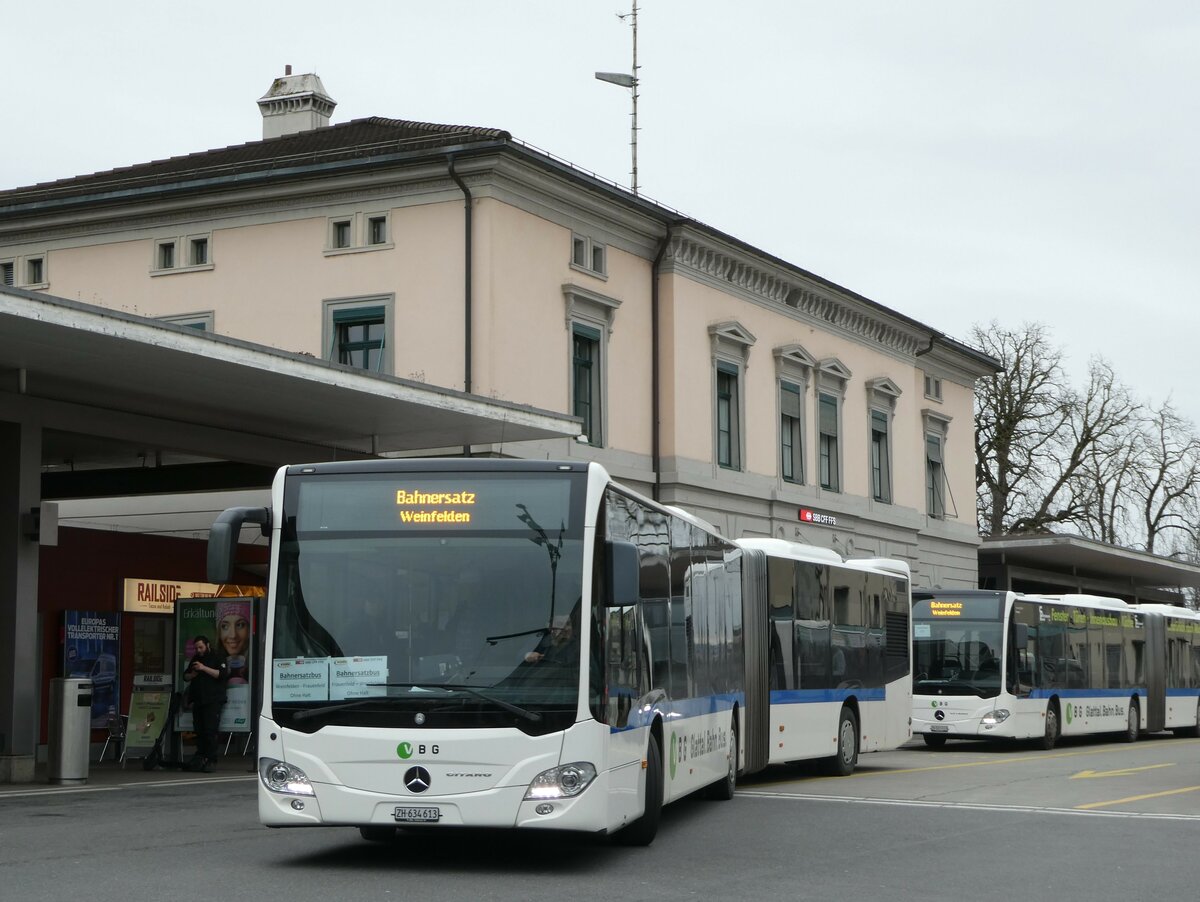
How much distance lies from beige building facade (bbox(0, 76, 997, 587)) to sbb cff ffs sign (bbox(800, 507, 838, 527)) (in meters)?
0.08

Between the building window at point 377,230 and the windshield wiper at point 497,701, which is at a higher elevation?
the building window at point 377,230

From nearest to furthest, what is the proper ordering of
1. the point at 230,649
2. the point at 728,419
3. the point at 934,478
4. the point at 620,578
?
1. the point at 620,578
2. the point at 230,649
3. the point at 728,419
4. the point at 934,478

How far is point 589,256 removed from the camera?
3469 centimetres

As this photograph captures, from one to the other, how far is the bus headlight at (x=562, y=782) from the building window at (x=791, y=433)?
30.2 metres

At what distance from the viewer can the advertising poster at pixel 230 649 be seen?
2289 cm

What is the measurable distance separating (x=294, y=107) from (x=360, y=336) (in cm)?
977

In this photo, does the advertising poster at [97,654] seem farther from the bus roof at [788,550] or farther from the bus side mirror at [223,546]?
the bus side mirror at [223,546]

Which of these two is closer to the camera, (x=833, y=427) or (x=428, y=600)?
(x=428, y=600)

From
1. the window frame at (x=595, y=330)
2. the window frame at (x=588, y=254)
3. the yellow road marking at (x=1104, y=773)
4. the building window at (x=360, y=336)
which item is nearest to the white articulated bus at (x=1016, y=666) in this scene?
the yellow road marking at (x=1104, y=773)

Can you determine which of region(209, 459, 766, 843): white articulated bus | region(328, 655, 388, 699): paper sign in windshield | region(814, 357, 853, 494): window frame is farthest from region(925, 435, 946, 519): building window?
region(328, 655, 388, 699): paper sign in windshield

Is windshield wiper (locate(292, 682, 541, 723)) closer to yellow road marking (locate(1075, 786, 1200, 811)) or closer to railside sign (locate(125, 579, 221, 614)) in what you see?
yellow road marking (locate(1075, 786, 1200, 811))

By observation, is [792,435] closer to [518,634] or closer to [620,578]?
[620,578]

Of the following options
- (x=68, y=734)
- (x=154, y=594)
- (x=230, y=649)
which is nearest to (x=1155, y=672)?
(x=154, y=594)

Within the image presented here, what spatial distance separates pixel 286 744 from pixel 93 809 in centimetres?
563
